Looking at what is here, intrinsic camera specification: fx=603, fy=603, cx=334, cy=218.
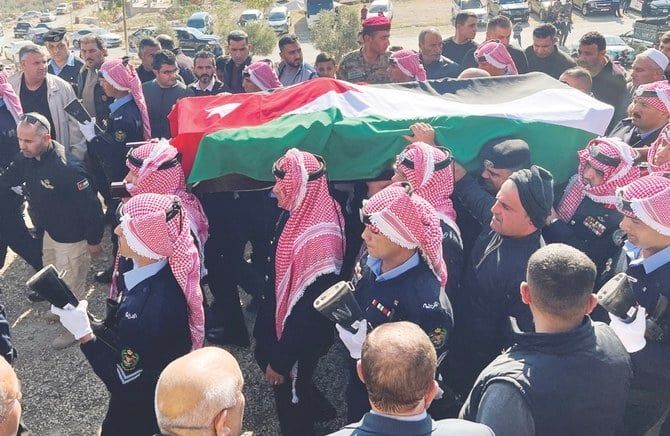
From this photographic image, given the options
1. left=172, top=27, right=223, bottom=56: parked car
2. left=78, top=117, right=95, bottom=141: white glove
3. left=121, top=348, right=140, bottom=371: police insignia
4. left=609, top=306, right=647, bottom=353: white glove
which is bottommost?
left=172, top=27, right=223, bottom=56: parked car

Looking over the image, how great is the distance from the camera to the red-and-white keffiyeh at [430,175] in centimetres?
352

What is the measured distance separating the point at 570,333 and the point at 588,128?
8.39 feet

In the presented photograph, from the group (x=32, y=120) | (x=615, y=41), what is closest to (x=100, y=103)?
(x=32, y=120)

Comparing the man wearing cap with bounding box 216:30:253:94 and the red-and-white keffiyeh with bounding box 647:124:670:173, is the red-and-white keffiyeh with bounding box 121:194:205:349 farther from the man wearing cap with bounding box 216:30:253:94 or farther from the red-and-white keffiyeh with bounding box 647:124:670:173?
the man wearing cap with bounding box 216:30:253:94

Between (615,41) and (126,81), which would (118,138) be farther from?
(615,41)

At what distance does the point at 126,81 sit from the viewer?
538cm

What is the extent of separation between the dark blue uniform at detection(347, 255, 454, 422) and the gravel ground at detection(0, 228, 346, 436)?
1.19m

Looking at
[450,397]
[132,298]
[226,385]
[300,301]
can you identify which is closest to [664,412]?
[450,397]

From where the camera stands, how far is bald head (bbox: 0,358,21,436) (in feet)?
6.52

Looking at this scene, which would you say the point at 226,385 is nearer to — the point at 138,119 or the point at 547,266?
the point at 547,266

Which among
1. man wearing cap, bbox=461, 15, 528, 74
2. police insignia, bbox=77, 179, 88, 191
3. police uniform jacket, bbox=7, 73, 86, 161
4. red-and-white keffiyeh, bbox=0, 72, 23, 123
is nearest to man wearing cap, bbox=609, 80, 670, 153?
man wearing cap, bbox=461, 15, 528, 74

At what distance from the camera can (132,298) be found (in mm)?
2836

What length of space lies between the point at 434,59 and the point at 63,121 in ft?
13.0

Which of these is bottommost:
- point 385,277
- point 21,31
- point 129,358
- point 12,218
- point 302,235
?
point 21,31
